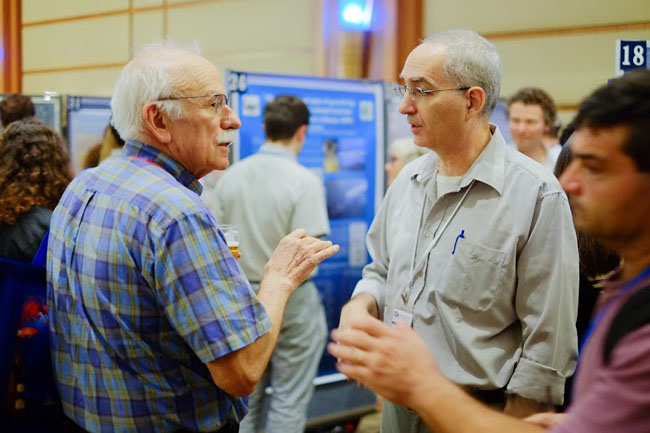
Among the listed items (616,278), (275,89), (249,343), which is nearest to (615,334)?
(616,278)

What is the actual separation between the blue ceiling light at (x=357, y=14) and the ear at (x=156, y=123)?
4.39 m

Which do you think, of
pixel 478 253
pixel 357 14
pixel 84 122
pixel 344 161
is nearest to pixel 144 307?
pixel 478 253

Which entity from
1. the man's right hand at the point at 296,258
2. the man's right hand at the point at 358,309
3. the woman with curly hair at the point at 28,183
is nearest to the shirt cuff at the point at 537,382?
the man's right hand at the point at 358,309

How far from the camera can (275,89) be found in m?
3.72

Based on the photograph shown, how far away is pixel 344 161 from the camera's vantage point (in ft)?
Answer: 13.3

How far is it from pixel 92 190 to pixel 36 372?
0.41 metres

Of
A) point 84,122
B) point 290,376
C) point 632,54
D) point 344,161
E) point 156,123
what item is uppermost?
point 632,54

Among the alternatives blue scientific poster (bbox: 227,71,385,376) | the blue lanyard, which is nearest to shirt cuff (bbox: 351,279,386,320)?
the blue lanyard

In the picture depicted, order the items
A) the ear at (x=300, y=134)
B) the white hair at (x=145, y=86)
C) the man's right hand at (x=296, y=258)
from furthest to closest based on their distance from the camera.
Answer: the ear at (x=300, y=134) → the man's right hand at (x=296, y=258) → the white hair at (x=145, y=86)

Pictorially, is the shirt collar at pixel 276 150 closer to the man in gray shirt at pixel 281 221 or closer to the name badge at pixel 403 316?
the man in gray shirt at pixel 281 221

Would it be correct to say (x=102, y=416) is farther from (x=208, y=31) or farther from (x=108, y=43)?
(x=108, y=43)

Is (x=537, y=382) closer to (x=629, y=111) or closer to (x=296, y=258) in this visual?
(x=296, y=258)

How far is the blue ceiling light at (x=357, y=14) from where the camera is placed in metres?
5.70

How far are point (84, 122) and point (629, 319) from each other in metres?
4.27
